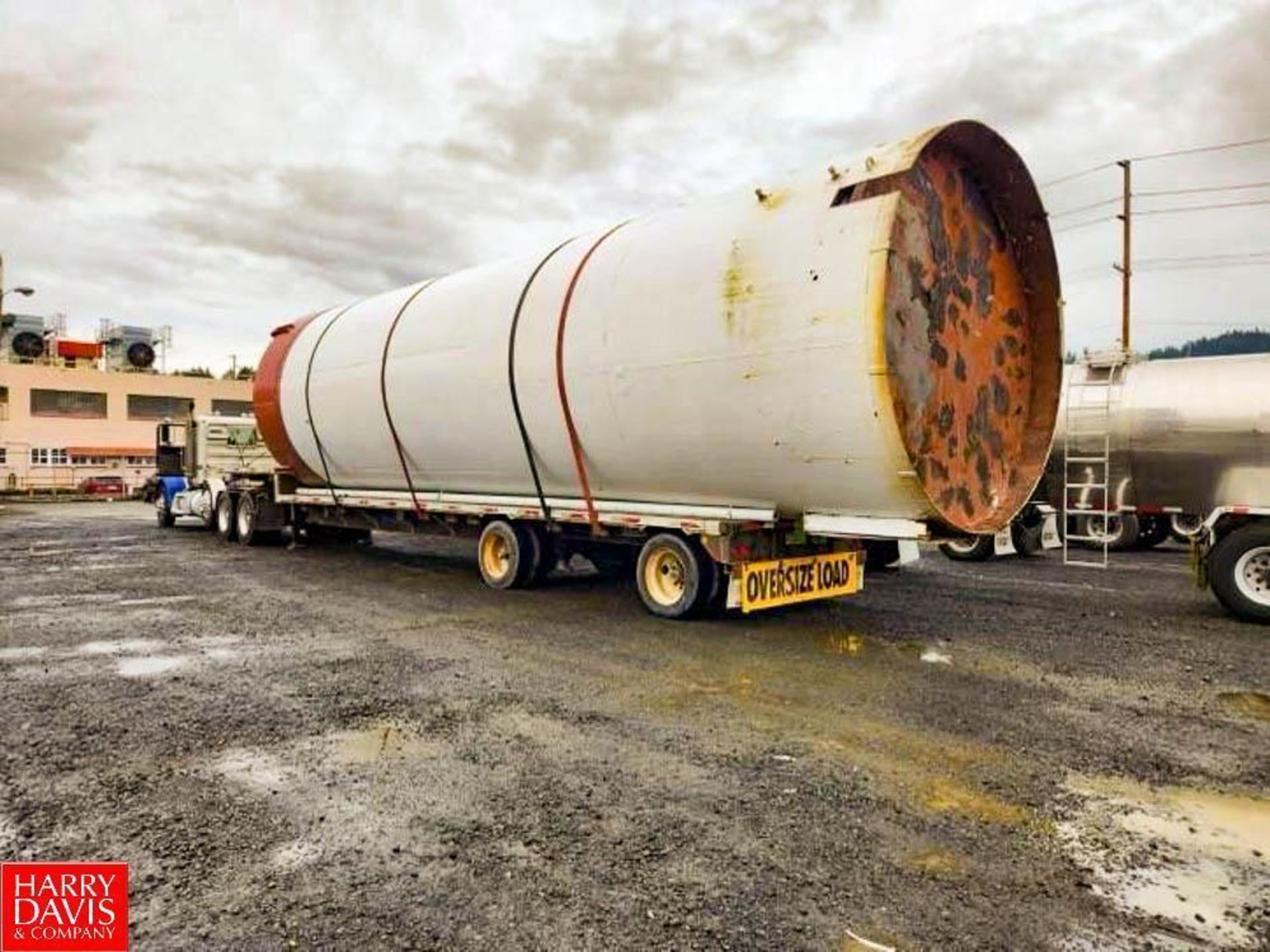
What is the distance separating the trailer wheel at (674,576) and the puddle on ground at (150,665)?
169 inches

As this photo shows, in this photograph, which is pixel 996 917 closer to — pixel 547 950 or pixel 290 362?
pixel 547 950

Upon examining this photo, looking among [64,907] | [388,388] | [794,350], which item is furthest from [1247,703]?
[388,388]

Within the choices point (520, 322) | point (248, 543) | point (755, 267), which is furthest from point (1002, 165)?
point (248, 543)

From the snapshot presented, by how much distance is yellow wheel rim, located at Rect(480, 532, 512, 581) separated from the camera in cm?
1105

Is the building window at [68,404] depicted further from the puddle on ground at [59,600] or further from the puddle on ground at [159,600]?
the puddle on ground at [159,600]

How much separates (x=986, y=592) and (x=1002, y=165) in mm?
5516

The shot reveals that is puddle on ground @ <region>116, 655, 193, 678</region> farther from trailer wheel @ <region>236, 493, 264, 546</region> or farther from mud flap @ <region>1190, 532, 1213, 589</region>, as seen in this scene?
mud flap @ <region>1190, 532, 1213, 589</region>

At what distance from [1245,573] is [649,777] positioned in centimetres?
803

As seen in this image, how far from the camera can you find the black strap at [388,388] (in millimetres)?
11961

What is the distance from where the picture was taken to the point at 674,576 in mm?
9023

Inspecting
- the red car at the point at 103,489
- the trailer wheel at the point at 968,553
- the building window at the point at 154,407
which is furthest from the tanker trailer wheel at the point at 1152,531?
the building window at the point at 154,407

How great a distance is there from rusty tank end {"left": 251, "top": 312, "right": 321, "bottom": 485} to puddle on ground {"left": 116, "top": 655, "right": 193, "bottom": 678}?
25.4 ft

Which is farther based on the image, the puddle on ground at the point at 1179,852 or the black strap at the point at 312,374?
the black strap at the point at 312,374

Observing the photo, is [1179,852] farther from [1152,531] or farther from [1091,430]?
[1152,531]
